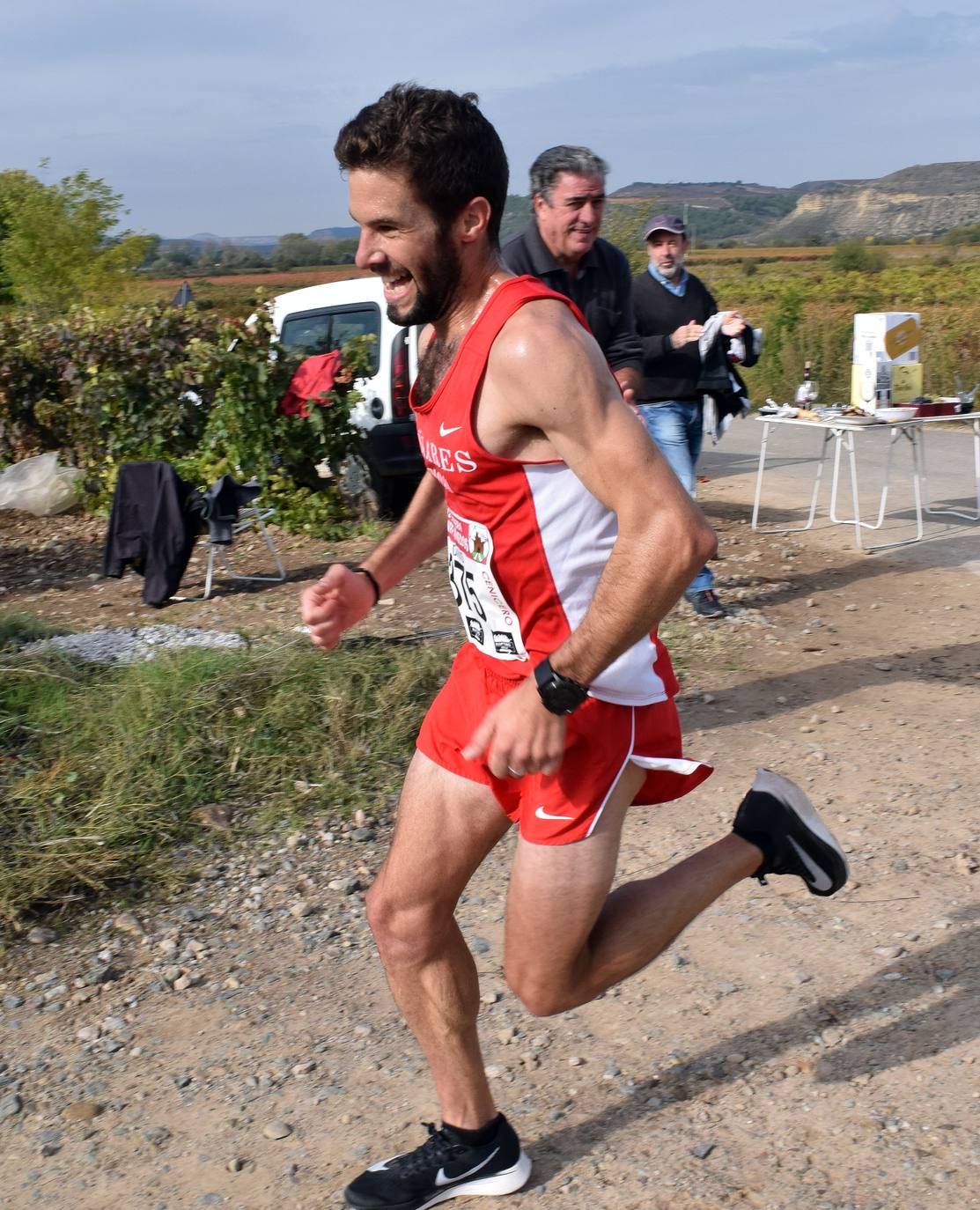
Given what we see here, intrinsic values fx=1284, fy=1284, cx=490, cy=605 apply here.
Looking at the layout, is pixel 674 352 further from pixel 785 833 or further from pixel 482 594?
pixel 482 594

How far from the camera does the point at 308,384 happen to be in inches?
375

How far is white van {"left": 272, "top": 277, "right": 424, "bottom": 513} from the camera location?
980cm

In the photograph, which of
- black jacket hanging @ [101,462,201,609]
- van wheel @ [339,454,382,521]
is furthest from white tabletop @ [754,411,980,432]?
black jacket hanging @ [101,462,201,609]

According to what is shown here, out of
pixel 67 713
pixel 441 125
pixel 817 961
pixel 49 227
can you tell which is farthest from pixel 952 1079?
pixel 49 227

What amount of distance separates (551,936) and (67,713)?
3.06 meters

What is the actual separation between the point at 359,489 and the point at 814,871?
7345 mm

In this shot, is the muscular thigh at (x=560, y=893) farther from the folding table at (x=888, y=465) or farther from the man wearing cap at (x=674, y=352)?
the folding table at (x=888, y=465)

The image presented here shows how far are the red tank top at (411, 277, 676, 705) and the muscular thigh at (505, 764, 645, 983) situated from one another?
0.27m

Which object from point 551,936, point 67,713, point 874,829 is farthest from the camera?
point 67,713

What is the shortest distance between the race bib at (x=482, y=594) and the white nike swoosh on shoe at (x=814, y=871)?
90cm

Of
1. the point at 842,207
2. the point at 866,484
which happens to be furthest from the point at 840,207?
the point at 866,484

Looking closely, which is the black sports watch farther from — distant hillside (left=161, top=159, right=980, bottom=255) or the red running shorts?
distant hillside (left=161, top=159, right=980, bottom=255)

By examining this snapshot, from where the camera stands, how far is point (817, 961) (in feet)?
11.8

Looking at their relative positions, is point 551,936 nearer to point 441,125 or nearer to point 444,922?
point 444,922
